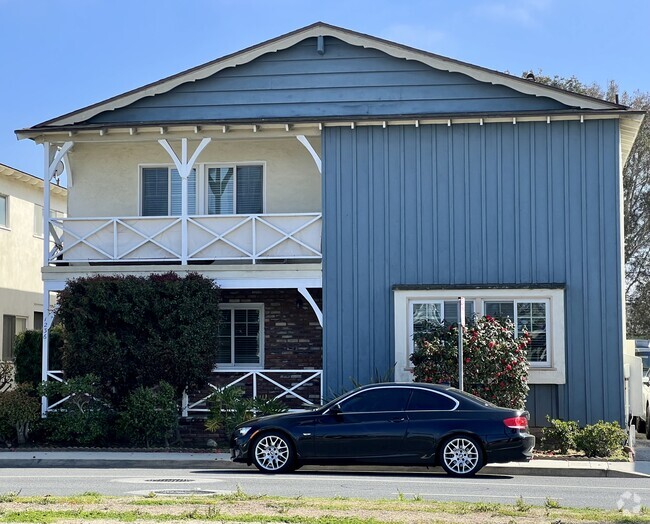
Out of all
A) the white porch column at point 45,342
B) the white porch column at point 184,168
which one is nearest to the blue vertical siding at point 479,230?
the white porch column at point 184,168

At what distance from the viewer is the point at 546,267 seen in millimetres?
20672

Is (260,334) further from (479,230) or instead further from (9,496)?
(9,496)

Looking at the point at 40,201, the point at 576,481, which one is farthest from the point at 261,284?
the point at 40,201

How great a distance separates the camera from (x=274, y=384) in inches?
856

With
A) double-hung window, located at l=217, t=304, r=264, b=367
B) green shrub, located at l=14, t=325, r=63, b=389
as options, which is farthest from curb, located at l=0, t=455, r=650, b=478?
green shrub, located at l=14, t=325, r=63, b=389

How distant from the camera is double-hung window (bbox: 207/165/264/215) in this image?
22859 mm

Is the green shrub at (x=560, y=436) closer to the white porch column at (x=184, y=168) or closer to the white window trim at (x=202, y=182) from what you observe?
the white window trim at (x=202, y=182)

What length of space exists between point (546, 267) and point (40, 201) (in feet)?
58.1

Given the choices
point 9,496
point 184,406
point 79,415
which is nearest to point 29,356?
point 184,406

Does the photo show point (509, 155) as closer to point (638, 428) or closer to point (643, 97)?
point (638, 428)

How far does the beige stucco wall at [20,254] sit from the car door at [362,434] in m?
16.9

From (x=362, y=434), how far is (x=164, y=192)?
31.2ft

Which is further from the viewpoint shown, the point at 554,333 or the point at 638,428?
the point at 638,428

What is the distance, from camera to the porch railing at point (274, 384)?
834 inches
